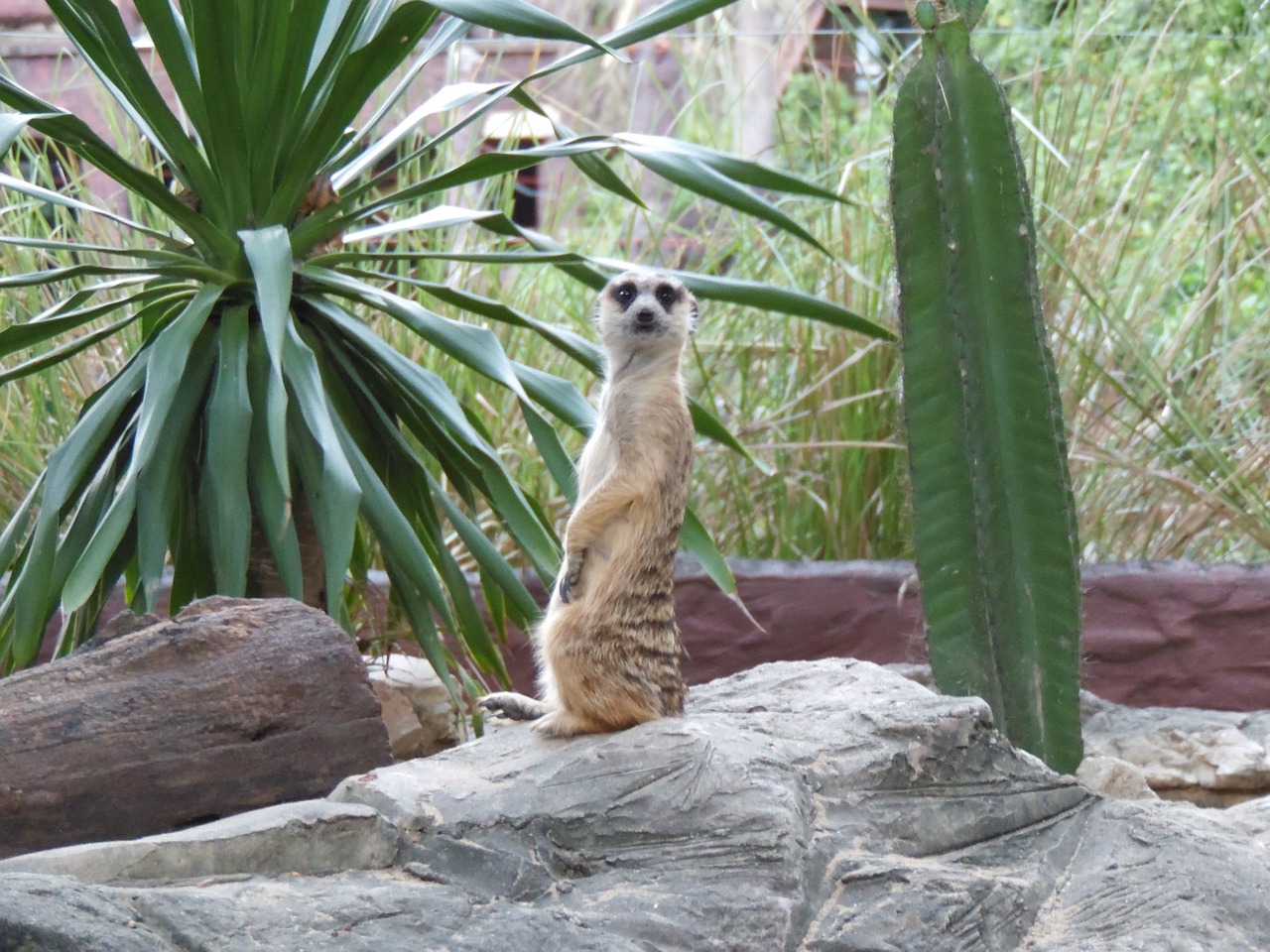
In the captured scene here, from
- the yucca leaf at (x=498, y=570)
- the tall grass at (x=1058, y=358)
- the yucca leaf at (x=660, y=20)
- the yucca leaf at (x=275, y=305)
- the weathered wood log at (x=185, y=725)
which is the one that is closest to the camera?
the weathered wood log at (x=185, y=725)

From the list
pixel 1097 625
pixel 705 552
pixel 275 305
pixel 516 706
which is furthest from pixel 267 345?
pixel 1097 625

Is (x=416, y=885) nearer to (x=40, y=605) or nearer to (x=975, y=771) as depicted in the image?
(x=975, y=771)

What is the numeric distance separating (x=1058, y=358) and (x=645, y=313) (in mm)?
2077

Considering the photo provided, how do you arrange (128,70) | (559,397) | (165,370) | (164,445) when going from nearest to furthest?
(165,370), (164,445), (128,70), (559,397)

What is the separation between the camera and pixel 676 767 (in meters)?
1.86

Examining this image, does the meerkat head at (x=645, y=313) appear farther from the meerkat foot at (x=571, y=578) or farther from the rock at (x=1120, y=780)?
the rock at (x=1120, y=780)

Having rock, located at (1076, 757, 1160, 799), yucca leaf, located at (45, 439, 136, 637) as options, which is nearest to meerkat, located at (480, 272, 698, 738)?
yucca leaf, located at (45, 439, 136, 637)

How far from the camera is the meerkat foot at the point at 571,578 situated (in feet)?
6.97

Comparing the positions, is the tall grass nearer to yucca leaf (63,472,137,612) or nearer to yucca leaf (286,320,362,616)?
yucca leaf (63,472,137,612)

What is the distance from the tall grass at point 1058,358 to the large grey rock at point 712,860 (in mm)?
1742

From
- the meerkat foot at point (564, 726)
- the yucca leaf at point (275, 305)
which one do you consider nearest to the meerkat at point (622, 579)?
the meerkat foot at point (564, 726)

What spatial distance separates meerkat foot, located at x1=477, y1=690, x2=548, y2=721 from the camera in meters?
2.24

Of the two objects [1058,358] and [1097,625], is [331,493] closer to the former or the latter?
[1097,625]

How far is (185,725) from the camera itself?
6.56 ft
